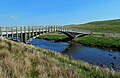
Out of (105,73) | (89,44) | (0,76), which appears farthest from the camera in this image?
(89,44)

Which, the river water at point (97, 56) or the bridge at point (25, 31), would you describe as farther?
the bridge at point (25, 31)

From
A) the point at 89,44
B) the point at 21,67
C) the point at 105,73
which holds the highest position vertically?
the point at 21,67

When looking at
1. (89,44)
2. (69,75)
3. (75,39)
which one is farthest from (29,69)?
(75,39)

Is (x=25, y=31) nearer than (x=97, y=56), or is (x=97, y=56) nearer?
(x=97, y=56)

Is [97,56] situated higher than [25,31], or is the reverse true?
[25,31]

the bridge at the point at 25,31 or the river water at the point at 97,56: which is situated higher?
the bridge at the point at 25,31

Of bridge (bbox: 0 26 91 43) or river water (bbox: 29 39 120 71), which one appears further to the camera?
bridge (bbox: 0 26 91 43)

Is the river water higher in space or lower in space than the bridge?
lower

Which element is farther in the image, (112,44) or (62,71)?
(112,44)

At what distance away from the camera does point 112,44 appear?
52531 millimetres

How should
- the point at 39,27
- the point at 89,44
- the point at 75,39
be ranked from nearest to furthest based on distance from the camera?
the point at 39,27
the point at 89,44
the point at 75,39

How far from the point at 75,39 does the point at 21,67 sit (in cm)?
5950

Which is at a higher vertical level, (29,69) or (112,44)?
(29,69)

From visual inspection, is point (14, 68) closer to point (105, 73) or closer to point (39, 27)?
point (105, 73)
